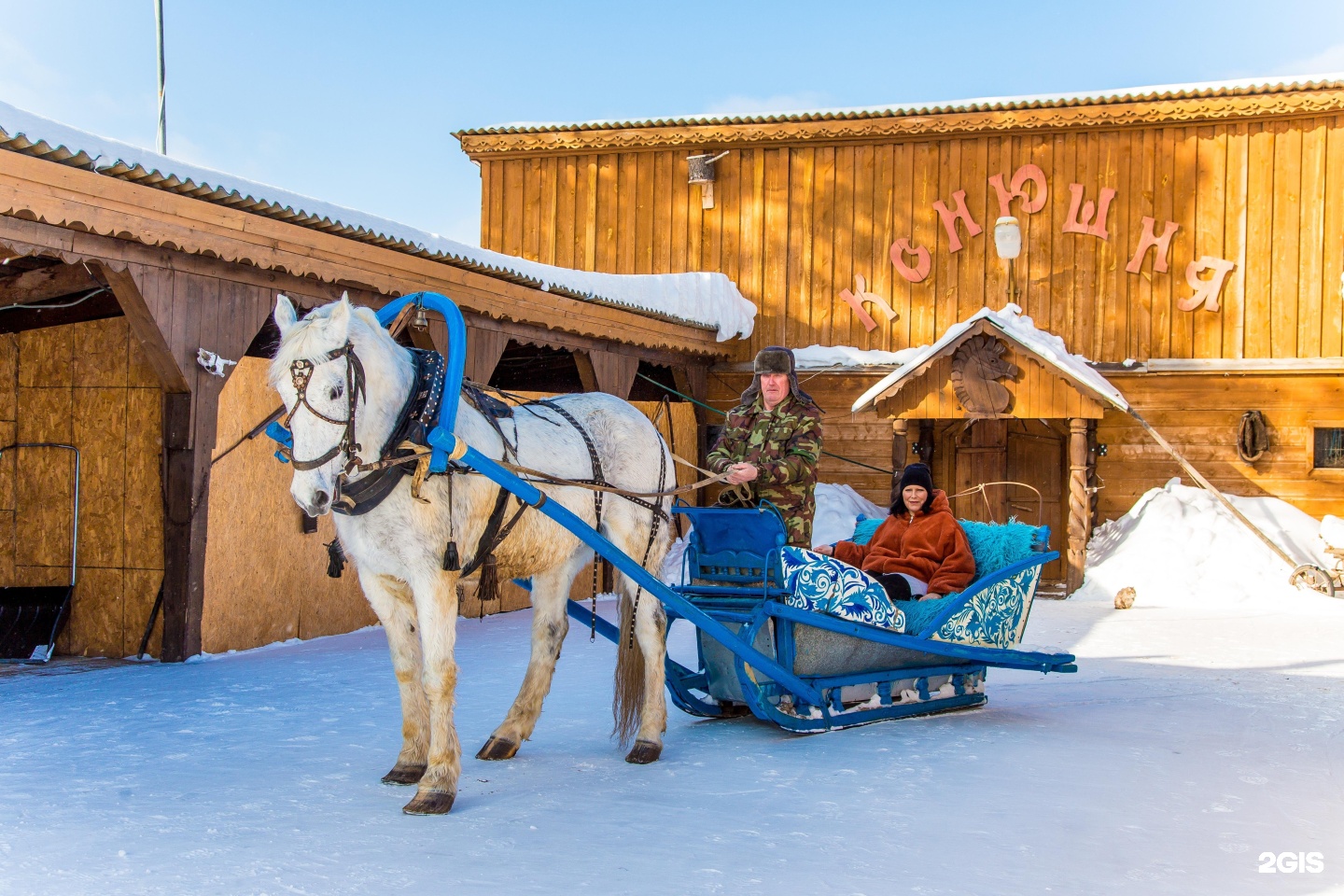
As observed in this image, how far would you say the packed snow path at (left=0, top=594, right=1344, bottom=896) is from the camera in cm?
361

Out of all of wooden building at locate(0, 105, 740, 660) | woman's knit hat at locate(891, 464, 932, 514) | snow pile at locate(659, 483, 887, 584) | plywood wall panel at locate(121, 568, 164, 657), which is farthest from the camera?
snow pile at locate(659, 483, 887, 584)

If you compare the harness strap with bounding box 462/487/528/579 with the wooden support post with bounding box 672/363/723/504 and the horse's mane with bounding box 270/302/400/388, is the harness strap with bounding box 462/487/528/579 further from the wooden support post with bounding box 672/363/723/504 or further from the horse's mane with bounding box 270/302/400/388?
the wooden support post with bounding box 672/363/723/504

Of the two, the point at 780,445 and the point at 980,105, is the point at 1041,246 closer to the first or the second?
the point at 980,105

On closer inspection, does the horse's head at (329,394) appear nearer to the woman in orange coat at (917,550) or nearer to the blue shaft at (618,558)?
the blue shaft at (618,558)

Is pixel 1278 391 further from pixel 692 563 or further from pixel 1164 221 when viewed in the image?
pixel 692 563

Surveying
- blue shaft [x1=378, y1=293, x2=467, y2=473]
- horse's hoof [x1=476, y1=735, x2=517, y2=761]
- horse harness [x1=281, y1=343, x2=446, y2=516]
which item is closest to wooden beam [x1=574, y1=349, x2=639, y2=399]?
horse's hoof [x1=476, y1=735, x2=517, y2=761]

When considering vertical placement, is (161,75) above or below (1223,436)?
above

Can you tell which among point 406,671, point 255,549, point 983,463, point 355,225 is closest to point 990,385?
point 983,463

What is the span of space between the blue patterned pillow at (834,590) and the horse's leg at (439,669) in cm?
179

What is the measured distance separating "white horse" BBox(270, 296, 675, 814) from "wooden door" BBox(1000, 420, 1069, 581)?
1082 centimetres

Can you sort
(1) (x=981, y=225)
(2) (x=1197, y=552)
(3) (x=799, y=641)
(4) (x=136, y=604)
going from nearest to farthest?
(3) (x=799, y=641) < (4) (x=136, y=604) < (2) (x=1197, y=552) < (1) (x=981, y=225)

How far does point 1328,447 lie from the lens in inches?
571
